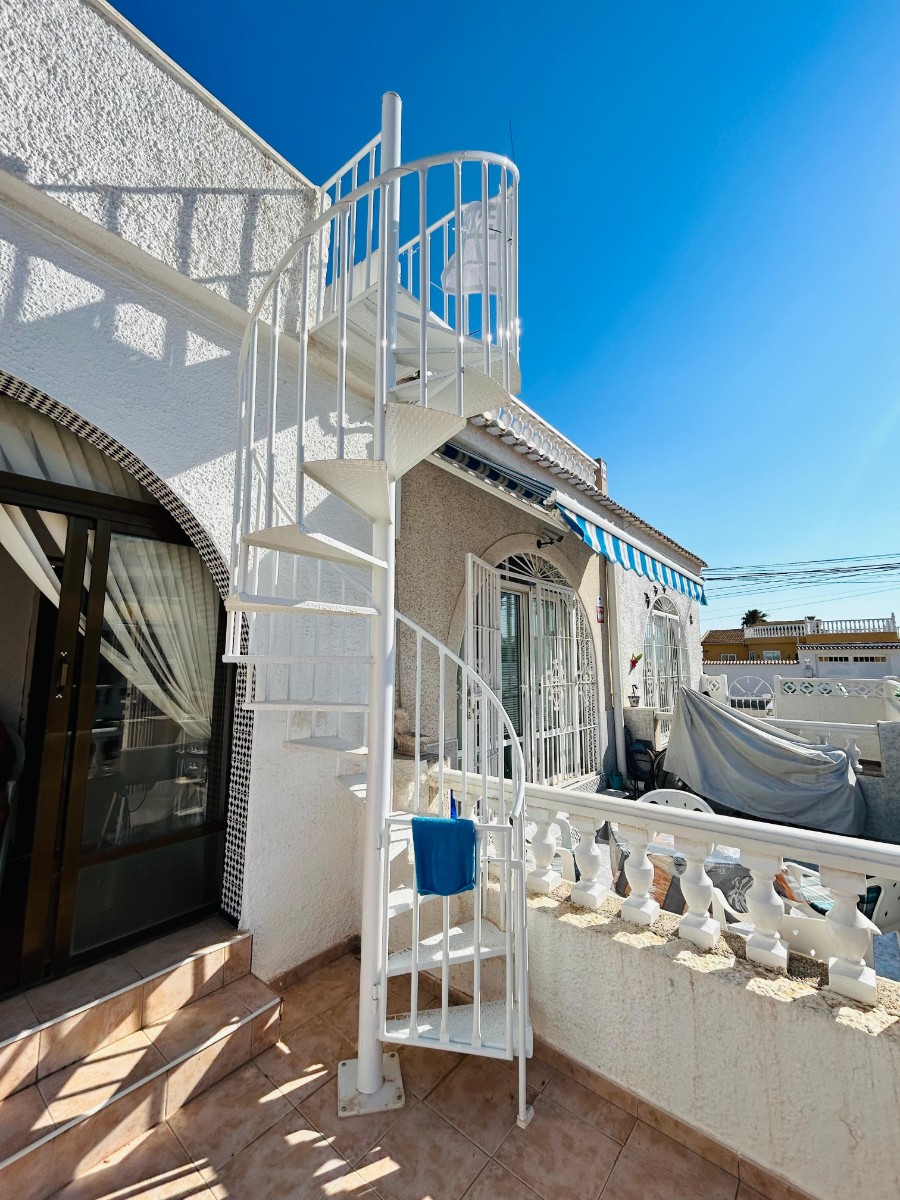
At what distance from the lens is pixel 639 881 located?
3.30 meters

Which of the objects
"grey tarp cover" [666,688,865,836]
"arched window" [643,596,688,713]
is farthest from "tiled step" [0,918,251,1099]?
"arched window" [643,596,688,713]

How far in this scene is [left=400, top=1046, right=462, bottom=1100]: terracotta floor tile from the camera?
3.10 meters

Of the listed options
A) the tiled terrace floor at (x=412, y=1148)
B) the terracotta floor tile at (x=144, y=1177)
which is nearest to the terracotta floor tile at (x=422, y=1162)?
the tiled terrace floor at (x=412, y=1148)

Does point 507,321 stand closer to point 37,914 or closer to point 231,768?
point 231,768

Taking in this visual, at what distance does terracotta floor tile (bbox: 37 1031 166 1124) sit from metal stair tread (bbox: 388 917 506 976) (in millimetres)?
Answer: 1547

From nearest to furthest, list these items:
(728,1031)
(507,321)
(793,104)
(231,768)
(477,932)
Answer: (728,1031), (477,932), (507,321), (231,768), (793,104)

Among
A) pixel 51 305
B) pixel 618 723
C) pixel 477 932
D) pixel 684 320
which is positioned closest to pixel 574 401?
pixel 684 320

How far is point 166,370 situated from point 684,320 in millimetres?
8447

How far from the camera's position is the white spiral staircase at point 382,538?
2.82 m

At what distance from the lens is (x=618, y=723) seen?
10250mm

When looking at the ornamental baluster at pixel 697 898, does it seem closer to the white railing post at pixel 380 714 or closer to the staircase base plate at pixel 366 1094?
the white railing post at pixel 380 714

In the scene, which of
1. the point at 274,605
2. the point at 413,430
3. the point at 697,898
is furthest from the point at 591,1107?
the point at 413,430

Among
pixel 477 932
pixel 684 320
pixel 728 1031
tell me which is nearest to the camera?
pixel 728 1031

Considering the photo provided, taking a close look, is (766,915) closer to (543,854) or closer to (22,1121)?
(543,854)
